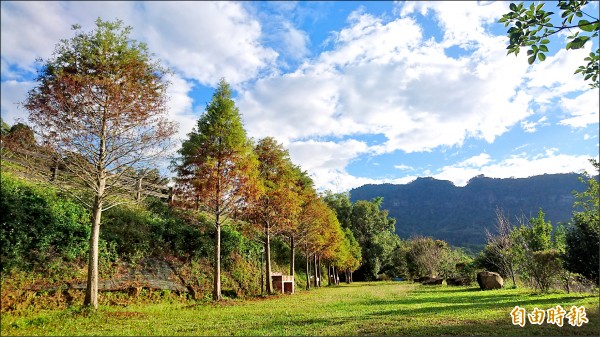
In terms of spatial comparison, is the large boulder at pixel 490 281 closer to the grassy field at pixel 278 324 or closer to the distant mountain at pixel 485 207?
the grassy field at pixel 278 324

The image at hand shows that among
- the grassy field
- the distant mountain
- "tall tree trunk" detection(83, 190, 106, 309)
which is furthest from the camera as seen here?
the distant mountain

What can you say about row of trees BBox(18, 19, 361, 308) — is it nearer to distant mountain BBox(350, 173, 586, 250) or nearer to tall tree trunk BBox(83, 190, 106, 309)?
tall tree trunk BBox(83, 190, 106, 309)

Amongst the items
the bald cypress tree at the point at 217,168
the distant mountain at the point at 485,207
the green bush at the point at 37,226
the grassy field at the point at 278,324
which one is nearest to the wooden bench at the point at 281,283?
the bald cypress tree at the point at 217,168

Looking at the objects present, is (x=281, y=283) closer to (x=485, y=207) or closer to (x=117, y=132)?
(x=117, y=132)

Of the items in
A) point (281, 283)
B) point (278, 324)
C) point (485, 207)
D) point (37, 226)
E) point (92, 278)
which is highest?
point (485, 207)

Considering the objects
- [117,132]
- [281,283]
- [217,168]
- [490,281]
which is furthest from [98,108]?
[490,281]

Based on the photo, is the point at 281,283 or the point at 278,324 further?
the point at 281,283

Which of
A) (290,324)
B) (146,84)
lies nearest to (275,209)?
(146,84)

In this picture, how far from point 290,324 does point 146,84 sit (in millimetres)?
9676

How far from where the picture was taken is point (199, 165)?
15.8 metres

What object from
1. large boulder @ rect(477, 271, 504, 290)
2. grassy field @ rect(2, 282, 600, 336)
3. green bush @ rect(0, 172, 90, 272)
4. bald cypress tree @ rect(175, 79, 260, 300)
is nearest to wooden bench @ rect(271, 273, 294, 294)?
bald cypress tree @ rect(175, 79, 260, 300)

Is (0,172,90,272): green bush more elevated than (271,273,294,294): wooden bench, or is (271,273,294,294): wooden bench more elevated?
(0,172,90,272): green bush

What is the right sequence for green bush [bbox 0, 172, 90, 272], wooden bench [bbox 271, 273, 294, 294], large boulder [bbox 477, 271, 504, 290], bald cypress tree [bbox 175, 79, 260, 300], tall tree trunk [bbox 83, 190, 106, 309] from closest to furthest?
green bush [bbox 0, 172, 90, 272] < tall tree trunk [bbox 83, 190, 106, 309] < bald cypress tree [bbox 175, 79, 260, 300] < wooden bench [bbox 271, 273, 294, 294] < large boulder [bbox 477, 271, 504, 290]

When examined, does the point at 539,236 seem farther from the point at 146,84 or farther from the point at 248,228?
the point at 146,84
